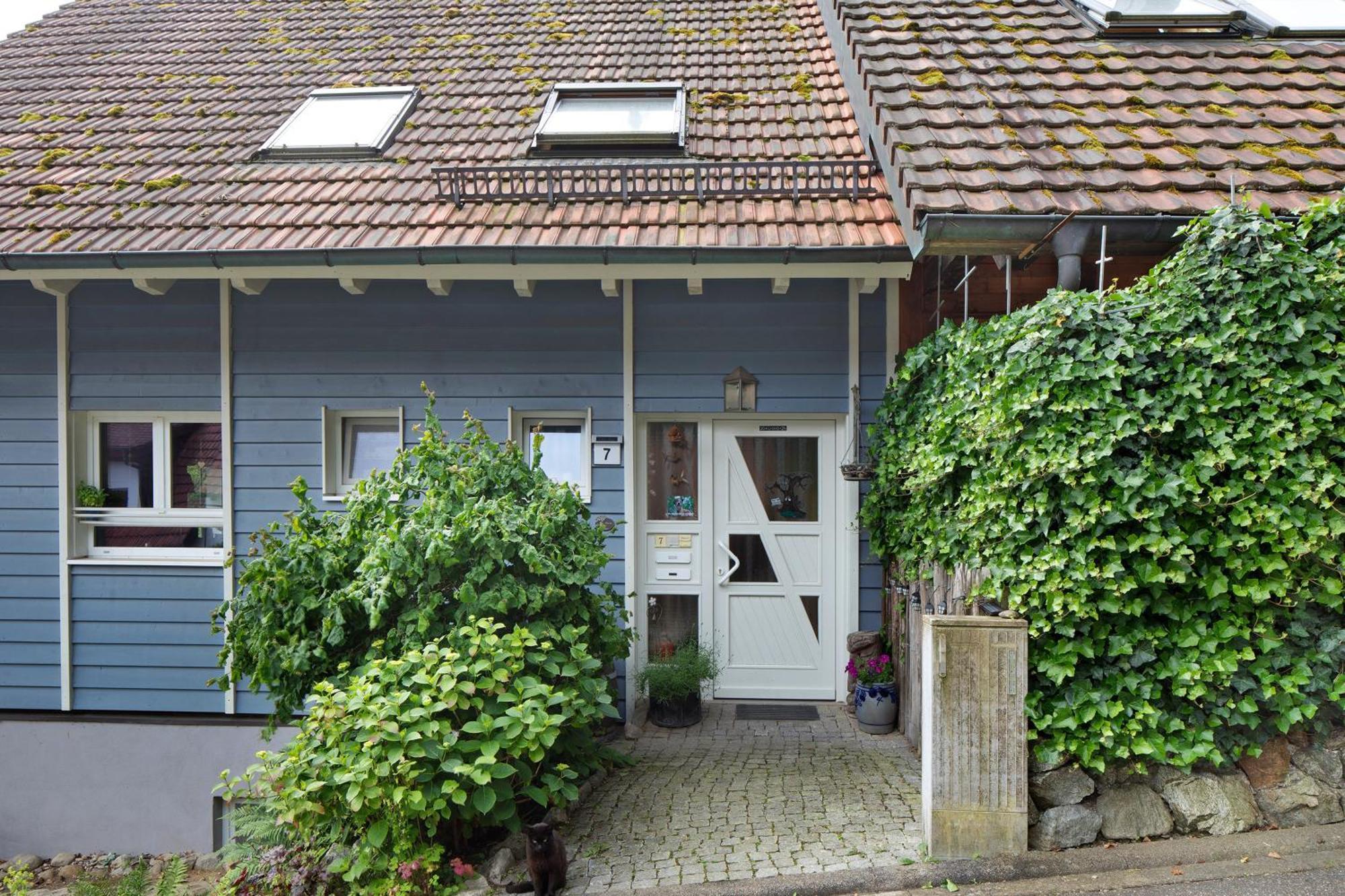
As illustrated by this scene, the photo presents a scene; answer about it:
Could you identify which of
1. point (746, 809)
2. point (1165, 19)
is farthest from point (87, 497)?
point (1165, 19)

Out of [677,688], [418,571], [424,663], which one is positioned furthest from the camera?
[677,688]

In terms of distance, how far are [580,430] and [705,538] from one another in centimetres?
119

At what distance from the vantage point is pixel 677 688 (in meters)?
5.14

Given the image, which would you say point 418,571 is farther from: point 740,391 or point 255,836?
point 740,391

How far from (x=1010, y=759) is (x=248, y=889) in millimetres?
3344

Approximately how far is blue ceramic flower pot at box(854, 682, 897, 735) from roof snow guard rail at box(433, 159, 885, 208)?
3.20 m

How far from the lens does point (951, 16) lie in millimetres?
5879

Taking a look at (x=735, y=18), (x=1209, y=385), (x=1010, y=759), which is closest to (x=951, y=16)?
(x=735, y=18)

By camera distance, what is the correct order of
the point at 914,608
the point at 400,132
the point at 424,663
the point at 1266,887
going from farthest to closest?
1. the point at 400,132
2. the point at 914,608
3. the point at 424,663
4. the point at 1266,887

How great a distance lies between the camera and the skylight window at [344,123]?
5.87 metres

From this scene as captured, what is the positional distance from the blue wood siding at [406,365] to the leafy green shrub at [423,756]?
1.97 m

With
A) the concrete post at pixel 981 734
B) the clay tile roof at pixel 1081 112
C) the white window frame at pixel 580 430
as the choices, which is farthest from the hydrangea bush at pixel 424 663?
the clay tile roof at pixel 1081 112

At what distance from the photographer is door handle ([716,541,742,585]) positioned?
5621 millimetres

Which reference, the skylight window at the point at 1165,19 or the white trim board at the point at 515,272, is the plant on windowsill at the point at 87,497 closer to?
the white trim board at the point at 515,272
